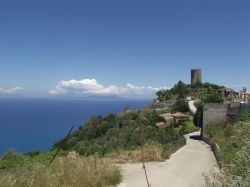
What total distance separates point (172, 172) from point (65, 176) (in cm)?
484

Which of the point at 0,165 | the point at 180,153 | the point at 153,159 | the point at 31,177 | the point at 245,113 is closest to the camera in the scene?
the point at 31,177

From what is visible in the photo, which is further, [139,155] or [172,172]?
[139,155]

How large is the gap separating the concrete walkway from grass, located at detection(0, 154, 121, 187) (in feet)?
2.15

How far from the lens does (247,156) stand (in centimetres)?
777

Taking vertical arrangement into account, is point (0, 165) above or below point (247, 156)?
below

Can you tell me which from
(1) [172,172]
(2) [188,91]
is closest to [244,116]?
(1) [172,172]

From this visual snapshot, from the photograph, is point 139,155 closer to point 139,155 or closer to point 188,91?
point 139,155

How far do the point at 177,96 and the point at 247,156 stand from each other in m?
66.7

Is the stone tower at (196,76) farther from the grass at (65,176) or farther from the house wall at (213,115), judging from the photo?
the grass at (65,176)

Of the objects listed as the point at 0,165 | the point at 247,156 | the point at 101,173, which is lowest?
the point at 0,165

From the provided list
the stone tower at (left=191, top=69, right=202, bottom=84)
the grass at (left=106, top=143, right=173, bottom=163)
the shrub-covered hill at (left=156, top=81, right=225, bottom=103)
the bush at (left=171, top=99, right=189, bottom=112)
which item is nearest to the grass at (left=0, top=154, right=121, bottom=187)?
the grass at (left=106, top=143, right=173, bottom=163)

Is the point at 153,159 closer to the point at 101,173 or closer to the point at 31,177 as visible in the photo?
the point at 101,173

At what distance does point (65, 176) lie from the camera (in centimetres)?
968

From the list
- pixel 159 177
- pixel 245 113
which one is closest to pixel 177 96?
pixel 245 113
